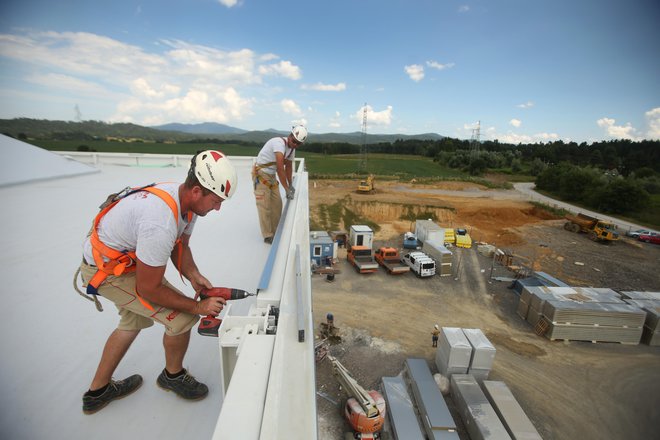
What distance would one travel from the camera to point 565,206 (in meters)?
32.1

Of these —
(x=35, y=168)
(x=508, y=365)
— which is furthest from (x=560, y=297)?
(x=35, y=168)

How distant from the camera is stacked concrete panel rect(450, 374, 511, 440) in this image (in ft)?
22.7

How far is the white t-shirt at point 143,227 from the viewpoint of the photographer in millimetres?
1582

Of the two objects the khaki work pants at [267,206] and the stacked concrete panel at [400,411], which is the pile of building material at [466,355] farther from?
the khaki work pants at [267,206]

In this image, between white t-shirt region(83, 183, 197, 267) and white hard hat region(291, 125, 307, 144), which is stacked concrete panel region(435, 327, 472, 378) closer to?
white hard hat region(291, 125, 307, 144)

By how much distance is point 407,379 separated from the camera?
8844 millimetres

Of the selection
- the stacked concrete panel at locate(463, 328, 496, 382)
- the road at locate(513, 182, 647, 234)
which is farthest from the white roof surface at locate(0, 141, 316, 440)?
the road at locate(513, 182, 647, 234)

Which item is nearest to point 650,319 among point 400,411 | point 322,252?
point 400,411

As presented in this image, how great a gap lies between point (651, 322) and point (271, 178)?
576 inches

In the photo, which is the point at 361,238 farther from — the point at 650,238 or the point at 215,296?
the point at 650,238

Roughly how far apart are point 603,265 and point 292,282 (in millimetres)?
22387

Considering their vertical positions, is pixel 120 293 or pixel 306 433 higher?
pixel 120 293

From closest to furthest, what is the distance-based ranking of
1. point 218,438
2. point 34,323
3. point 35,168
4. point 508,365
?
1. point 218,438
2. point 34,323
3. point 35,168
4. point 508,365

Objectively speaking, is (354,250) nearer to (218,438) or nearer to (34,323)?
(34,323)
